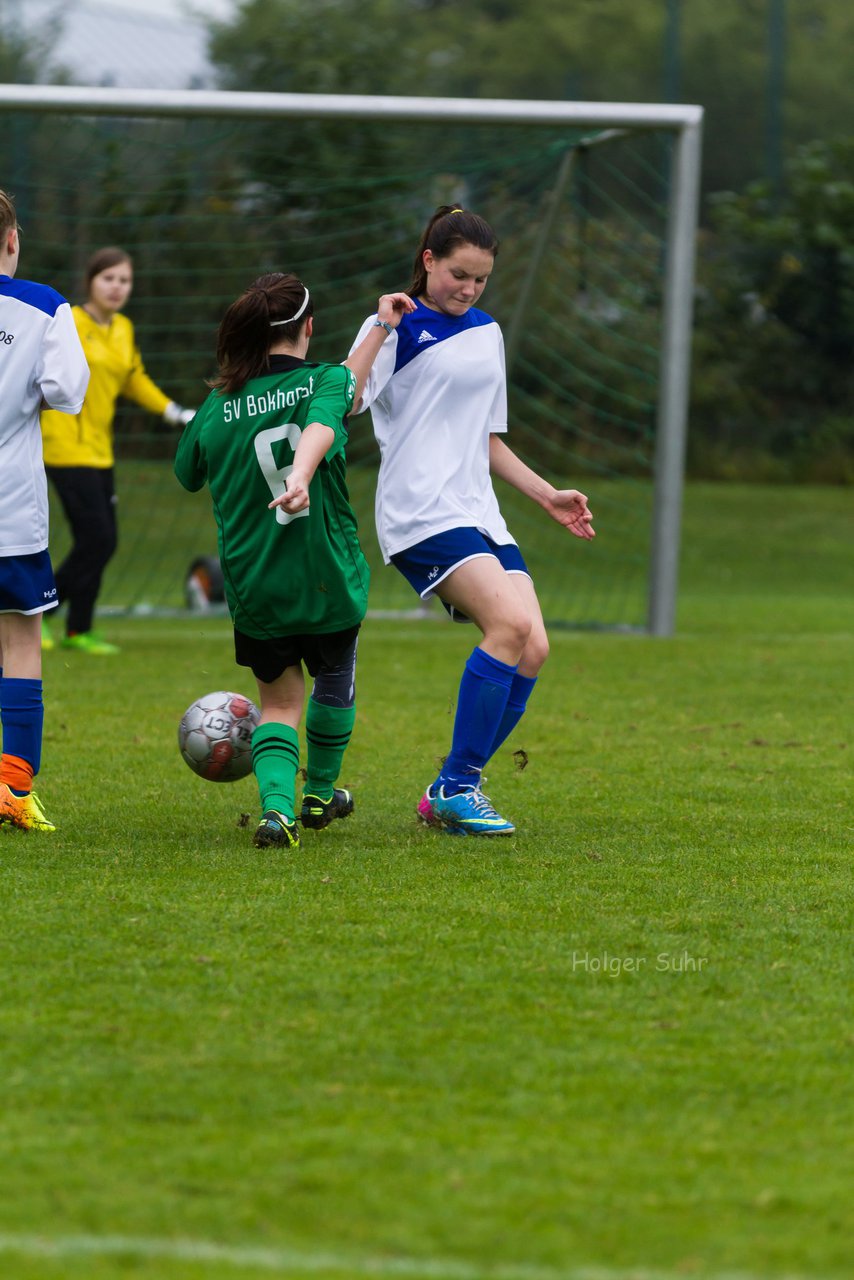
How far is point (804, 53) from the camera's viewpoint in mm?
30703

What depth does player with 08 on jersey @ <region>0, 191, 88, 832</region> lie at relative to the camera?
4.96 metres

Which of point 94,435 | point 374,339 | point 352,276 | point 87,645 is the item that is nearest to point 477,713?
point 374,339

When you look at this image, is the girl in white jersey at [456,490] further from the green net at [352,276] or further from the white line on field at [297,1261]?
the green net at [352,276]

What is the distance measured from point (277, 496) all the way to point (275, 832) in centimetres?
93

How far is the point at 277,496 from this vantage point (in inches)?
188

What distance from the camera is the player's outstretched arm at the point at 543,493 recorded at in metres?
5.46

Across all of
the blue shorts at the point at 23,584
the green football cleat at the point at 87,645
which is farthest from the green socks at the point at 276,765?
the green football cleat at the point at 87,645

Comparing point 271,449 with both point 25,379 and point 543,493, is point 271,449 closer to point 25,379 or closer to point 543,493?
point 25,379

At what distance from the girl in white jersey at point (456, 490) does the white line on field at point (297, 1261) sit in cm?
286

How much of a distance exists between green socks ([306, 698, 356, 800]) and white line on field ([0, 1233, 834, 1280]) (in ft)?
9.21

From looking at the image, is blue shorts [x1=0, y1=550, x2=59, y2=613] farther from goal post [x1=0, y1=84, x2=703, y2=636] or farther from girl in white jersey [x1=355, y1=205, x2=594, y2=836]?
goal post [x1=0, y1=84, x2=703, y2=636]

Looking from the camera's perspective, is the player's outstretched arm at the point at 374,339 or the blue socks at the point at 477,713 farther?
the blue socks at the point at 477,713

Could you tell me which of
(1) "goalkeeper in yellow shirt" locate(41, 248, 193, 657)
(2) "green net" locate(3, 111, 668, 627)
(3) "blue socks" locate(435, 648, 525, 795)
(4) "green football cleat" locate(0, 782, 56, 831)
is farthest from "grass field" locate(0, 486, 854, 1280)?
(2) "green net" locate(3, 111, 668, 627)

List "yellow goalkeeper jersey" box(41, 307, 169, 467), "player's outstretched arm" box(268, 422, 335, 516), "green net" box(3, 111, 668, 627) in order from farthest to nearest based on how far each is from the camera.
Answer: "green net" box(3, 111, 668, 627) < "yellow goalkeeper jersey" box(41, 307, 169, 467) < "player's outstretched arm" box(268, 422, 335, 516)
